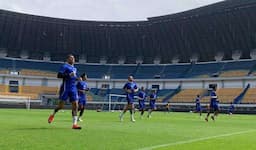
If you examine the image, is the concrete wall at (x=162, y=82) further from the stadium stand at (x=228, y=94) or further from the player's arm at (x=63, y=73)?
the player's arm at (x=63, y=73)

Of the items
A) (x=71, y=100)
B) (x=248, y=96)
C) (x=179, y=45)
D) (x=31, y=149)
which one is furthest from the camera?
(x=179, y=45)

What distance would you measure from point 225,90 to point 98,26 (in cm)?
2816

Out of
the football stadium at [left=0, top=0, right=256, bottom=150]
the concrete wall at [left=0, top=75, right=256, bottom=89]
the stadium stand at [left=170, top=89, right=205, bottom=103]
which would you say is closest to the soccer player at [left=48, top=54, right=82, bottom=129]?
the football stadium at [left=0, top=0, right=256, bottom=150]

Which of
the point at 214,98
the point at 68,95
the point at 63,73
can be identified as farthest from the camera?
the point at 214,98

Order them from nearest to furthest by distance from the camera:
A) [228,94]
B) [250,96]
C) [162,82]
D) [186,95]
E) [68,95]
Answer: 1. [68,95]
2. [250,96]
3. [228,94]
4. [186,95]
5. [162,82]

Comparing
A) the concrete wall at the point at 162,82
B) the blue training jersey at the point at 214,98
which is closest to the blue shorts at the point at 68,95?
the blue training jersey at the point at 214,98

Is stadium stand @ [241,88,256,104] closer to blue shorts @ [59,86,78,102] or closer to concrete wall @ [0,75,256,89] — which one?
concrete wall @ [0,75,256,89]

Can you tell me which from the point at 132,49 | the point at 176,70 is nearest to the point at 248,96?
the point at 176,70

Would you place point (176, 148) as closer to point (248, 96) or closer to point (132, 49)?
point (248, 96)

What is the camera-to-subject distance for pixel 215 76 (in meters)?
69.8

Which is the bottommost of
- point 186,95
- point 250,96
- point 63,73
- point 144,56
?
point 63,73

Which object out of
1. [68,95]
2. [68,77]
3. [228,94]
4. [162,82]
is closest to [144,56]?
[162,82]

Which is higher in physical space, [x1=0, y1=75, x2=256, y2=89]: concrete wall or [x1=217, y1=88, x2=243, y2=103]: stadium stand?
[x1=0, y1=75, x2=256, y2=89]: concrete wall

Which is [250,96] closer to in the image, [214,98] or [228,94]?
[228,94]
